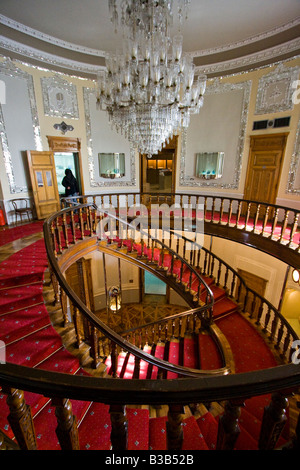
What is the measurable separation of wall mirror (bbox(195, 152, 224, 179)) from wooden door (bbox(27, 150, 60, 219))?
5.04 meters

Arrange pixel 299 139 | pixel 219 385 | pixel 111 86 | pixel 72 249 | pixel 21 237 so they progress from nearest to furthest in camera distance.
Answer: pixel 219 385 → pixel 111 86 → pixel 72 249 → pixel 21 237 → pixel 299 139

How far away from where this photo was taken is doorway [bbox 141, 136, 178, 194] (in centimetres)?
904

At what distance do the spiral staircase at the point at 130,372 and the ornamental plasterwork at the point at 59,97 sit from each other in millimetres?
3955

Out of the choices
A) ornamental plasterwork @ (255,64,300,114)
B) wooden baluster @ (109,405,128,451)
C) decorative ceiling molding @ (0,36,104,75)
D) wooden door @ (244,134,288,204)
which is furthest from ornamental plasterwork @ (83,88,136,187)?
wooden baluster @ (109,405,128,451)

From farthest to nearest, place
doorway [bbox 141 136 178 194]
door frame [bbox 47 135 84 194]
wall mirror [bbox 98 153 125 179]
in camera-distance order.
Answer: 1. doorway [bbox 141 136 178 194]
2. wall mirror [bbox 98 153 125 179]
3. door frame [bbox 47 135 84 194]

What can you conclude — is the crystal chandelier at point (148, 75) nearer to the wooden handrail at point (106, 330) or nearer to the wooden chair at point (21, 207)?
the wooden handrail at point (106, 330)

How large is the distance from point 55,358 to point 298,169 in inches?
280

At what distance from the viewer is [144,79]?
3.69 m

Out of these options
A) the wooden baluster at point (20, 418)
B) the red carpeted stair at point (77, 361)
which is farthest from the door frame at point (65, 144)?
the wooden baluster at point (20, 418)

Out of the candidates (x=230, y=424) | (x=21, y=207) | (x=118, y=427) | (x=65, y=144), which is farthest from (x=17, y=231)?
(x=230, y=424)

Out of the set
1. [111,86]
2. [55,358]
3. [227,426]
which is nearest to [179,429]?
[227,426]

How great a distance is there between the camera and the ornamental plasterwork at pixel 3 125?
6.13 m

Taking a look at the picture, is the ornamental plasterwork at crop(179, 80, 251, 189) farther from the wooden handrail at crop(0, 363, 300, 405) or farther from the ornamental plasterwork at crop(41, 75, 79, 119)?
the wooden handrail at crop(0, 363, 300, 405)
